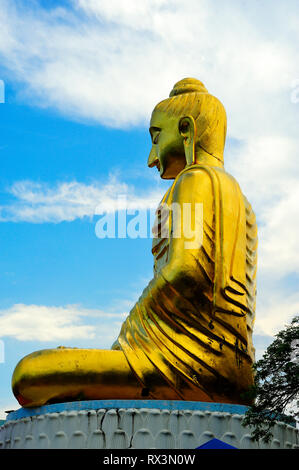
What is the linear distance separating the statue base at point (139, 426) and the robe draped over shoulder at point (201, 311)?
54cm

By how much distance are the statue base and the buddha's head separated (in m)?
3.44

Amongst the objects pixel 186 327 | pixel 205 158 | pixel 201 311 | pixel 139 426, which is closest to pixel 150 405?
pixel 139 426

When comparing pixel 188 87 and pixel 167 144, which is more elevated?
pixel 188 87

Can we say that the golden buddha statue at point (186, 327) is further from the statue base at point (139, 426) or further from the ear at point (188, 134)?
the statue base at point (139, 426)

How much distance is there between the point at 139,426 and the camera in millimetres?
6031

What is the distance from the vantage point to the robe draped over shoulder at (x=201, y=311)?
6812 millimetres

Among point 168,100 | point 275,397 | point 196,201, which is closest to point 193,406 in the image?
point 275,397

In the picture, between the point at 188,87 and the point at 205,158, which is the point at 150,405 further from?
the point at 188,87

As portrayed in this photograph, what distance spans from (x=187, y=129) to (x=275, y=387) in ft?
12.8

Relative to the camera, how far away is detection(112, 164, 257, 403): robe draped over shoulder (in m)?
6.81

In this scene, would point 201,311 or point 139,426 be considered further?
point 201,311

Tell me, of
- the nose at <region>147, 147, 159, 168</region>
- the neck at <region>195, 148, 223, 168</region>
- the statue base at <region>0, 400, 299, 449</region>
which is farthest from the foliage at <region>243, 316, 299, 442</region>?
the nose at <region>147, 147, 159, 168</region>

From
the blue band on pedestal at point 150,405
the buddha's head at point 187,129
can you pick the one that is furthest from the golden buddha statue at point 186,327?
the blue band on pedestal at point 150,405

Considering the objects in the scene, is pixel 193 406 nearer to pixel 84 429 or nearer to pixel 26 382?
pixel 84 429
